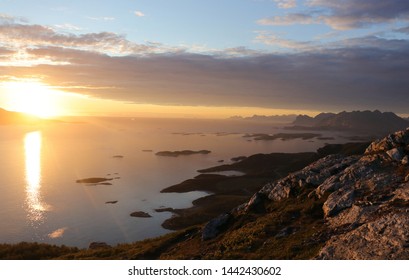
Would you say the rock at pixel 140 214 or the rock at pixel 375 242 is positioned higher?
the rock at pixel 375 242

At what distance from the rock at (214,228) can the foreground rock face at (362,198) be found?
1.76 meters

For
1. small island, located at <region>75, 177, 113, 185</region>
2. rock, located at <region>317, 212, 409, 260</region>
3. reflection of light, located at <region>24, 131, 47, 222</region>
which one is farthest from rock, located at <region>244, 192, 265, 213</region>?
small island, located at <region>75, 177, 113, 185</region>

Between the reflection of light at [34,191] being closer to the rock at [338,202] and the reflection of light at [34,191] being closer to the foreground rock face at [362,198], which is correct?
the foreground rock face at [362,198]

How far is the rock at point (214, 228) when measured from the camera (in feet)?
107

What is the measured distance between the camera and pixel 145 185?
130m

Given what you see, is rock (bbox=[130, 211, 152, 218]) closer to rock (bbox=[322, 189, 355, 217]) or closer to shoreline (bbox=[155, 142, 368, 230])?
shoreline (bbox=[155, 142, 368, 230])

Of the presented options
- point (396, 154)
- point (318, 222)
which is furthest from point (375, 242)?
point (396, 154)

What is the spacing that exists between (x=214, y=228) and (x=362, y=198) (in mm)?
14744

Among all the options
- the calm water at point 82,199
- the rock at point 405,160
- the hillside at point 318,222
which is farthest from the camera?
the calm water at point 82,199

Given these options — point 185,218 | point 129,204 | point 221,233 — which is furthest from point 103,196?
point 221,233

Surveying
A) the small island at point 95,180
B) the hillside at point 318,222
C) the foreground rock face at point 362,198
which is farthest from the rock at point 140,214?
the foreground rock face at point 362,198

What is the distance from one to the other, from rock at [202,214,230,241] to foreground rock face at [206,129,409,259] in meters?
1.76

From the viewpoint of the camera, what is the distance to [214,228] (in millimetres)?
33688
